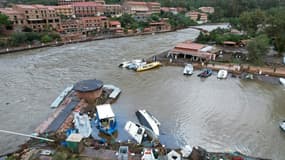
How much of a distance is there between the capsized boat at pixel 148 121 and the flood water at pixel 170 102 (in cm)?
44

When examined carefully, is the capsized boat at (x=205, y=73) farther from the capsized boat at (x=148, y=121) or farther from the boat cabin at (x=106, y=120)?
the boat cabin at (x=106, y=120)

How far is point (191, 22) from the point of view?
65.6 meters

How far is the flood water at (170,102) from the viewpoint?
44.1 feet

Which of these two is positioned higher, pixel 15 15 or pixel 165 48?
pixel 15 15

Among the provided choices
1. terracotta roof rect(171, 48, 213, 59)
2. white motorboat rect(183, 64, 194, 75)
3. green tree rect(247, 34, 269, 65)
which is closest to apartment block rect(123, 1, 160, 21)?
terracotta roof rect(171, 48, 213, 59)

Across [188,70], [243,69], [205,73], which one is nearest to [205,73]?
[205,73]

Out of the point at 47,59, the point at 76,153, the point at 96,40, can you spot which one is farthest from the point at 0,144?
the point at 96,40

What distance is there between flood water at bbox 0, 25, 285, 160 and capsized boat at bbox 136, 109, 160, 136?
0.44m

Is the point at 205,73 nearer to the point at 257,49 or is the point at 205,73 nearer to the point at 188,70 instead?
the point at 188,70

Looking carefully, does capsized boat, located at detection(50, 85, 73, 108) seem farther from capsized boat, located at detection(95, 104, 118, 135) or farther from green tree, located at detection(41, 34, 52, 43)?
green tree, located at detection(41, 34, 52, 43)

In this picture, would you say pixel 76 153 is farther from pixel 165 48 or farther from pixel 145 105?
pixel 165 48

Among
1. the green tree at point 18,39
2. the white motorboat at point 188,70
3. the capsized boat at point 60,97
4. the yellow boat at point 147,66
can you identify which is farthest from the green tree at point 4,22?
the white motorboat at point 188,70

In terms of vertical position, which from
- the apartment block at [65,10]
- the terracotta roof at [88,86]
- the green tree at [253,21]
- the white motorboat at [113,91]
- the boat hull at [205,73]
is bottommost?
the white motorboat at [113,91]

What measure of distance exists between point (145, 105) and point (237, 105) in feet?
23.1
